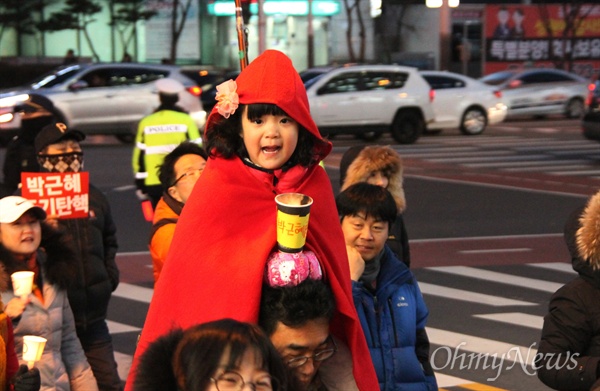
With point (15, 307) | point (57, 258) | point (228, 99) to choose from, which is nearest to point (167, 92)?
point (57, 258)

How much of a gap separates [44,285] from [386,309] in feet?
5.91

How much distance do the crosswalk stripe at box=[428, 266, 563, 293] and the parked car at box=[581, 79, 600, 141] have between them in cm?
1090

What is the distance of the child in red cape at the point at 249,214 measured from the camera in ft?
10.7

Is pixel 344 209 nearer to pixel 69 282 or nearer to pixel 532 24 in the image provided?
pixel 69 282

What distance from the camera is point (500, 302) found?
1050cm

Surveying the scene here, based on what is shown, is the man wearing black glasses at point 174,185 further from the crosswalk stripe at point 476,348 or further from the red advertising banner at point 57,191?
the crosswalk stripe at point 476,348

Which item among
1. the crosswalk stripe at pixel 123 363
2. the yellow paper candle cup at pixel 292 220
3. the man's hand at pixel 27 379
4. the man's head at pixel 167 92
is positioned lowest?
the crosswalk stripe at pixel 123 363

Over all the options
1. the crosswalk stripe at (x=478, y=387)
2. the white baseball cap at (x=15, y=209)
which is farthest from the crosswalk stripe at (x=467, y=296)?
the white baseball cap at (x=15, y=209)

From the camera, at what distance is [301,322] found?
3.11m

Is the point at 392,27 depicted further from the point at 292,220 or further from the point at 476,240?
the point at 292,220

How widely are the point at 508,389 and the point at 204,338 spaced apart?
5806 millimetres

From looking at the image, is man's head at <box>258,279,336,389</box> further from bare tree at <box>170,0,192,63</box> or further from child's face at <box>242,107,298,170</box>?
bare tree at <box>170,0,192,63</box>

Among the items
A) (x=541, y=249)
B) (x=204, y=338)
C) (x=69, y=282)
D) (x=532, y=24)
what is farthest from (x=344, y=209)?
(x=532, y=24)

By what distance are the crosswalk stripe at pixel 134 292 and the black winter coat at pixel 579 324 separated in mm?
6437
